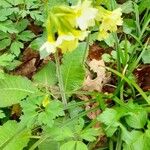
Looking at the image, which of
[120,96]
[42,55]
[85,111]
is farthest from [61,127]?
[42,55]

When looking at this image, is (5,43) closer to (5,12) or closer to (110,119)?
(5,12)

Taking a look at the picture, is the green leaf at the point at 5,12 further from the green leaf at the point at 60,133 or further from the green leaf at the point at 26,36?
the green leaf at the point at 60,133

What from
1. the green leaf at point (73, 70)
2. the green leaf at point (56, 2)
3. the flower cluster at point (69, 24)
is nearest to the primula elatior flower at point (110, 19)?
the flower cluster at point (69, 24)

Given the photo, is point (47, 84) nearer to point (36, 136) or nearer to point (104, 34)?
point (36, 136)

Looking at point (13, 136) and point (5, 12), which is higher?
point (5, 12)

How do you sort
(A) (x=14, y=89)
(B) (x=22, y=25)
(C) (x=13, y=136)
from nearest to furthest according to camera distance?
(C) (x=13, y=136), (A) (x=14, y=89), (B) (x=22, y=25)

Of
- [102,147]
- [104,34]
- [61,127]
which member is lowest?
[102,147]

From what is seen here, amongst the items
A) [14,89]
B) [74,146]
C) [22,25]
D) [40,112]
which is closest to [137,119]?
[74,146]
